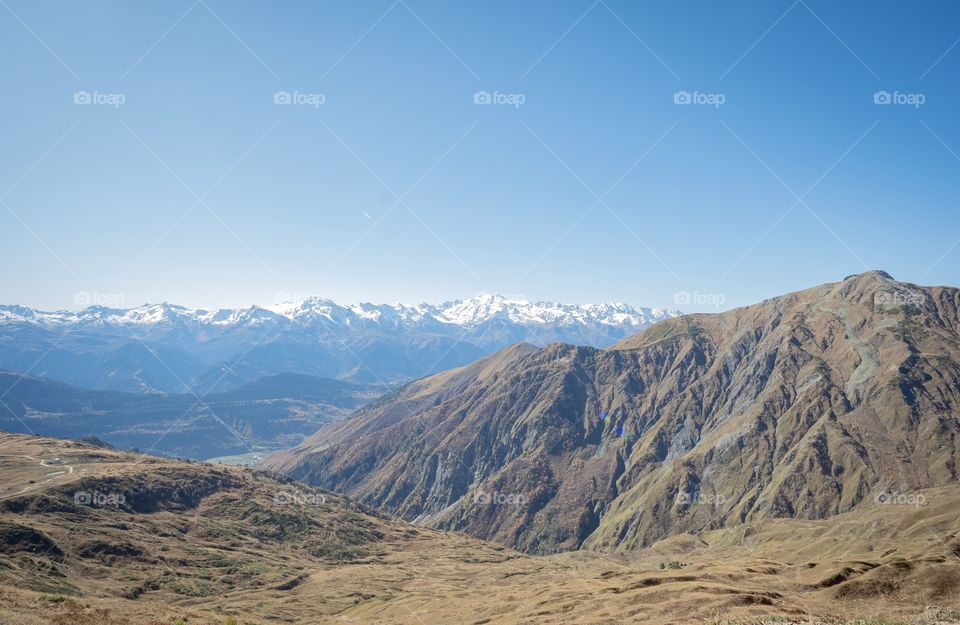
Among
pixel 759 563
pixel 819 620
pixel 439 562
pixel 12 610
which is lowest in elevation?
pixel 439 562

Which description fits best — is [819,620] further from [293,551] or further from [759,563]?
[293,551]

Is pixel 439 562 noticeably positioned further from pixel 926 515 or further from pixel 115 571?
pixel 926 515

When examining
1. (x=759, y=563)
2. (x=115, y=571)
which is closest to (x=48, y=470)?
(x=115, y=571)

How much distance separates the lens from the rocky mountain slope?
62.1 metres

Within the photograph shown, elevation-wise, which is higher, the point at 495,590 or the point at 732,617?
the point at 732,617

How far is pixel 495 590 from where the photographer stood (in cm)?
13088

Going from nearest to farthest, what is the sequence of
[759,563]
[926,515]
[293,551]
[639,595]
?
1. [639,595]
2. [759,563]
3. [926,515]
4. [293,551]

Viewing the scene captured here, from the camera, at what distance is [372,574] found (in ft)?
545

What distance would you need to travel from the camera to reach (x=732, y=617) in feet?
182

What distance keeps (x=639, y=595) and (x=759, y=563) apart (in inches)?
1601

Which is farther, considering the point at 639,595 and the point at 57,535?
the point at 57,535

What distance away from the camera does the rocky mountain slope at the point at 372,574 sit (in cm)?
6206

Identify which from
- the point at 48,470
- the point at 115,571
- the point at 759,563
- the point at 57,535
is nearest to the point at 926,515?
the point at 759,563

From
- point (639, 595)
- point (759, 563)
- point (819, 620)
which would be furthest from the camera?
point (759, 563)
